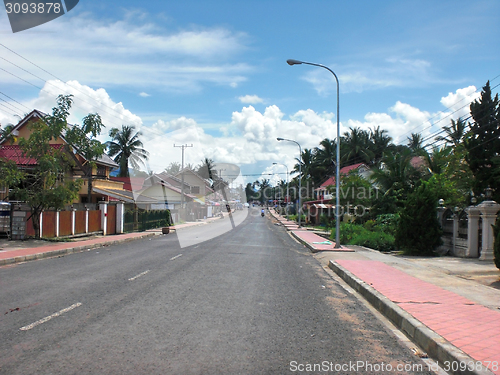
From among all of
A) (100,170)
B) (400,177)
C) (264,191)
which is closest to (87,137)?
(100,170)

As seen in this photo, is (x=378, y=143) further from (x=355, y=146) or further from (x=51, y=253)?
(x=51, y=253)

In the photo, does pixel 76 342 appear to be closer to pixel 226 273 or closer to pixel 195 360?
pixel 195 360

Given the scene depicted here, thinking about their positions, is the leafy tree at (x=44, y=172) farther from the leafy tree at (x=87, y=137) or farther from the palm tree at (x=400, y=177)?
the palm tree at (x=400, y=177)

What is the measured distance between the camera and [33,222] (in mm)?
20125

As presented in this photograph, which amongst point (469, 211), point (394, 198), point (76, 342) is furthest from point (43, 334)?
point (394, 198)

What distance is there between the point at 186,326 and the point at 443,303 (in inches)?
189

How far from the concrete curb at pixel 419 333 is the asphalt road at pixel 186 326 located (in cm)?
28

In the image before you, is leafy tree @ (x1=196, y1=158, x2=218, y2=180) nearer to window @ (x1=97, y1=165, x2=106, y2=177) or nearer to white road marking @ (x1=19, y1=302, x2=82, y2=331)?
window @ (x1=97, y1=165, x2=106, y2=177)

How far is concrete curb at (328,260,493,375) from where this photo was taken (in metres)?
4.79

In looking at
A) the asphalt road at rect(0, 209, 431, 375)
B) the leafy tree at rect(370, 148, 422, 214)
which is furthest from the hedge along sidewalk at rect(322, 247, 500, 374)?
the leafy tree at rect(370, 148, 422, 214)

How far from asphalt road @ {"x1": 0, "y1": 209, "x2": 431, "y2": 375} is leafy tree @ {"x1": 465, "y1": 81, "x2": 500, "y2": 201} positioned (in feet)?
35.4

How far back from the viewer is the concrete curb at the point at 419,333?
4.79 meters

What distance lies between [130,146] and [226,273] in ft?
155

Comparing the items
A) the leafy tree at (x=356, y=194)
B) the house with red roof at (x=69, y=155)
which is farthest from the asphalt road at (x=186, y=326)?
the leafy tree at (x=356, y=194)
